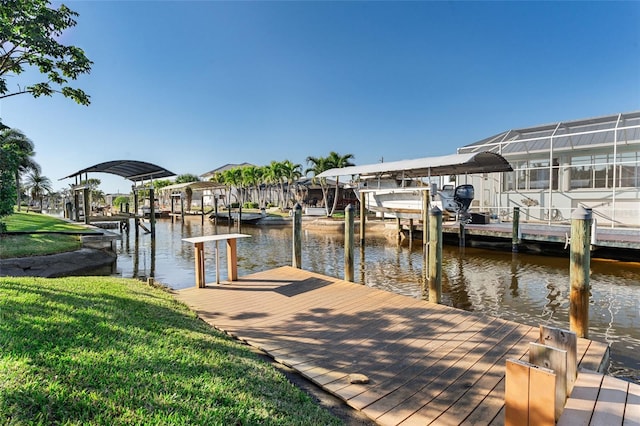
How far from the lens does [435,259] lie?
6.58m

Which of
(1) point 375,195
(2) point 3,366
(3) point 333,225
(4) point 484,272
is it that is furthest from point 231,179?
(2) point 3,366

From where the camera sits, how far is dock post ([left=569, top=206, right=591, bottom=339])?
16.2ft

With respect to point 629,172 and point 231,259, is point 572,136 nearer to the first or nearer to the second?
point 629,172

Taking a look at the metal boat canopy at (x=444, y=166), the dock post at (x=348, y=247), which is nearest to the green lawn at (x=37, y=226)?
the dock post at (x=348, y=247)

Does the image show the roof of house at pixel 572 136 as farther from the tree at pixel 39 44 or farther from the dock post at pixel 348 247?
the tree at pixel 39 44

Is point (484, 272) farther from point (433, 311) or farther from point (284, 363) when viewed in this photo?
point (284, 363)

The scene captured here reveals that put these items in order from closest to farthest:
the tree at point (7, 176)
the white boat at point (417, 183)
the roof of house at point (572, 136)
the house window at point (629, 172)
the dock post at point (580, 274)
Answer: the dock post at point (580, 274) → the tree at point (7, 176) → the white boat at point (417, 183) → the house window at point (629, 172) → the roof of house at point (572, 136)

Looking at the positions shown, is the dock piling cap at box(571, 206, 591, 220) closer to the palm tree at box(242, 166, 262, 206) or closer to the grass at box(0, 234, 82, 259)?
the grass at box(0, 234, 82, 259)

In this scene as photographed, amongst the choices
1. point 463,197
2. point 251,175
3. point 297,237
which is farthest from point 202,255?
point 251,175

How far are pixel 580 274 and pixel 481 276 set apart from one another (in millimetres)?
6570

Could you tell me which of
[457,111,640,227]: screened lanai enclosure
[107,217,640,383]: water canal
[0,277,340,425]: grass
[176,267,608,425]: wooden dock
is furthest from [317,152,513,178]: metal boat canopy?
[0,277,340,425]: grass

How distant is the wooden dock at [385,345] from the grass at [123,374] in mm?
592

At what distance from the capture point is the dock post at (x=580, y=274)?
4926 millimetres

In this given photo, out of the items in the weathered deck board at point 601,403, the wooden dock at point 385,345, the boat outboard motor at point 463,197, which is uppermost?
the boat outboard motor at point 463,197
